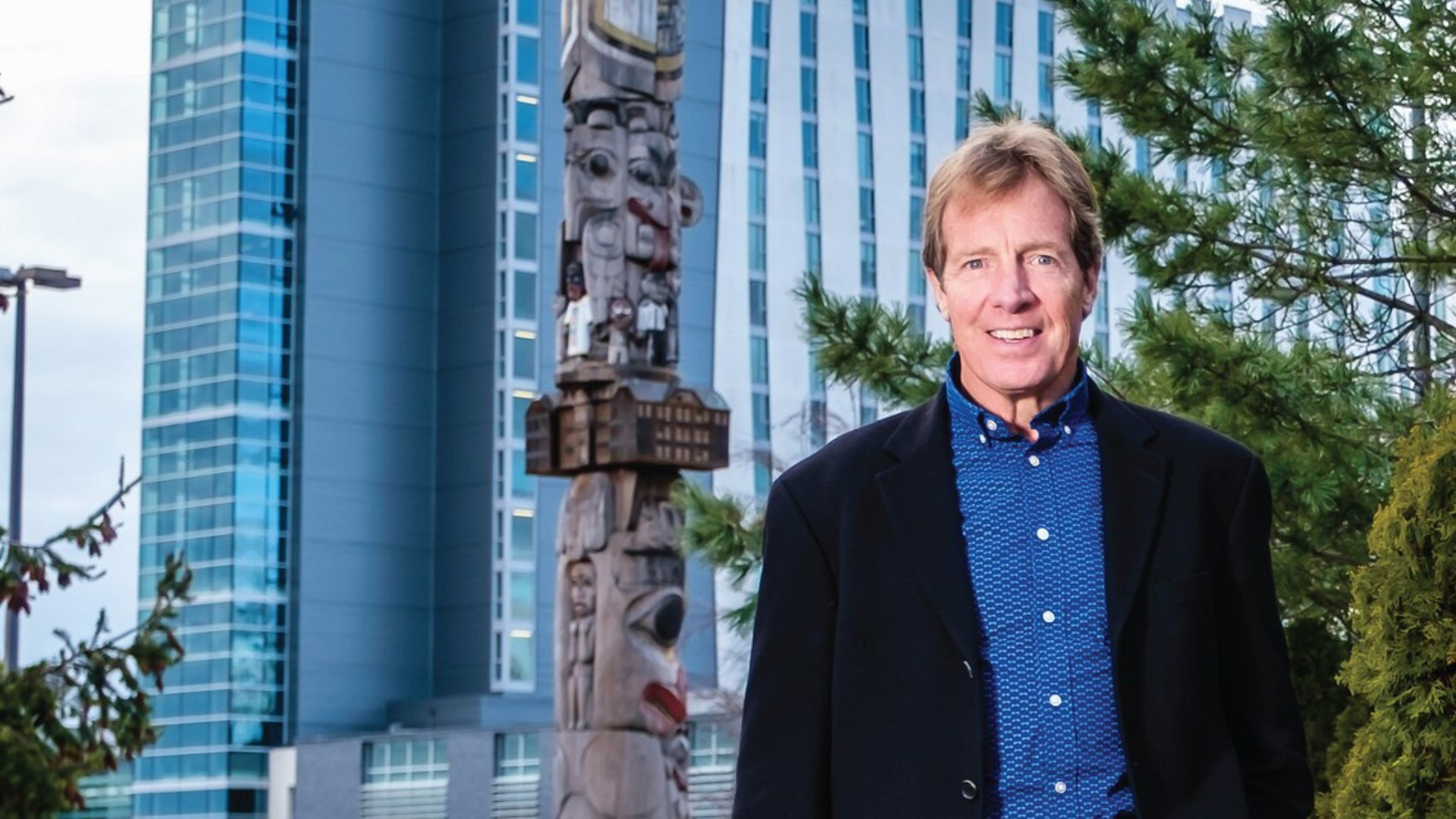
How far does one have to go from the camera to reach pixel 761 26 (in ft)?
204

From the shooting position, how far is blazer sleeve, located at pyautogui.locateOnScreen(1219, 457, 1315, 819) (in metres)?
3.12

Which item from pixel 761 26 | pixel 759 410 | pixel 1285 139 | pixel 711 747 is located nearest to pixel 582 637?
pixel 1285 139

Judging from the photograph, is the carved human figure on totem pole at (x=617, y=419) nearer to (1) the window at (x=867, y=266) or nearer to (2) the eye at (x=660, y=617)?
(2) the eye at (x=660, y=617)

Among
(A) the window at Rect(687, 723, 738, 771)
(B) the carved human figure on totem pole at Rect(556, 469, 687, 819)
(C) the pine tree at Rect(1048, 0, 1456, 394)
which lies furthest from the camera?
(A) the window at Rect(687, 723, 738, 771)

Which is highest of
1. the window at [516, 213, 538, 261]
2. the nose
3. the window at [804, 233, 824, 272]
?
the window at [804, 233, 824, 272]

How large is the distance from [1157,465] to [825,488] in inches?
17.3

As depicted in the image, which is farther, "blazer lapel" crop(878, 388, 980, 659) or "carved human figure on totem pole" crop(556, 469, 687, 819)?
Result: "carved human figure on totem pole" crop(556, 469, 687, 819)

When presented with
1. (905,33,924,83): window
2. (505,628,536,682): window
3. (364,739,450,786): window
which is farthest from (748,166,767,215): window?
(364,739,450,786): window

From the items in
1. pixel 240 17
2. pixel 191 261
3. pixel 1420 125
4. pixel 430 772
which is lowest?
pixel 430 772

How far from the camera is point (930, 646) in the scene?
10.2ft

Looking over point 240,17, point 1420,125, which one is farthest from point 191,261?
point 1420,125

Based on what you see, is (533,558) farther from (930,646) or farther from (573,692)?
(930,646)

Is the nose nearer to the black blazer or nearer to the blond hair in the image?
the blond hair

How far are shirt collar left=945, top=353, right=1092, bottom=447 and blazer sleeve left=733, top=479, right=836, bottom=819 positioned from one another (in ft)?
0.87
